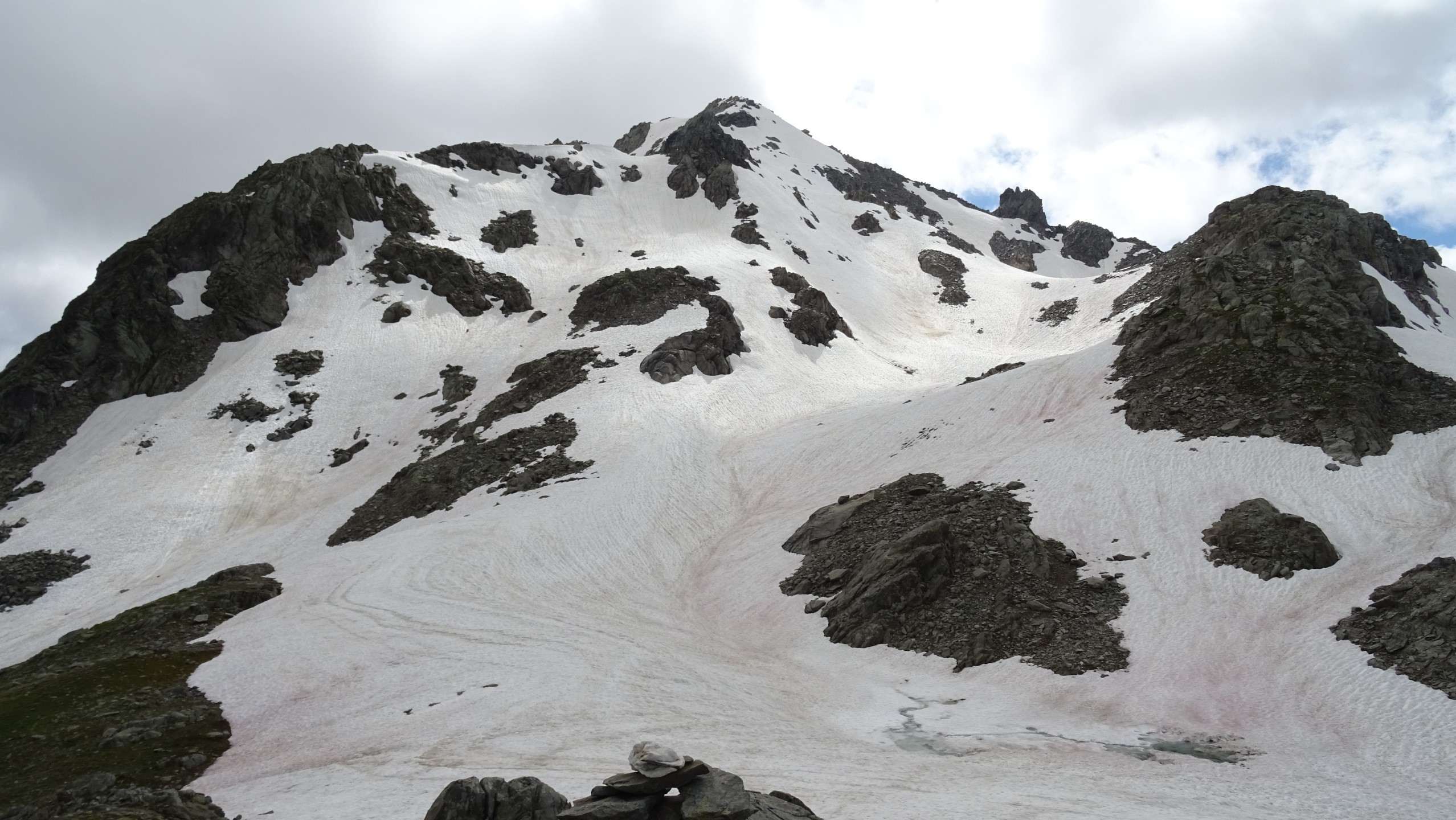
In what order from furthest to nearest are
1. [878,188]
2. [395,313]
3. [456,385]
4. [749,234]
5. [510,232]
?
[878,188]
[749,234]
[510,232]
[395,313]
[456,385]

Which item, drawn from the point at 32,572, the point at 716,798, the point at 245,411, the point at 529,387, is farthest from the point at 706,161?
the point at 716,798

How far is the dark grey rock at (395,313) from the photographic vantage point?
9125 cm

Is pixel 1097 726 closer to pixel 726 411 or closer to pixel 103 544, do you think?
pixel 726 411

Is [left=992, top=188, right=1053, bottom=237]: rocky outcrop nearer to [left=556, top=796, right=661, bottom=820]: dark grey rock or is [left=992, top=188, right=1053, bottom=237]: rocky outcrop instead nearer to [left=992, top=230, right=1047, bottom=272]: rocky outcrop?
[left=992, top=230, right=1047, bottom=272]: rocky outcrop

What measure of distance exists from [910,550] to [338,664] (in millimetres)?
25475

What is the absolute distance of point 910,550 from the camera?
114 feet

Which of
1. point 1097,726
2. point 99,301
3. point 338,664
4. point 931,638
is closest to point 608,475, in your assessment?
point 338,664

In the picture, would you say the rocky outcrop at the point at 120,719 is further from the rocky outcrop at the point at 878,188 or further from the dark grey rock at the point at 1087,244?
the dark grey rock at the point at 1087,244

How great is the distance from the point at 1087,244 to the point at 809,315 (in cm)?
10716

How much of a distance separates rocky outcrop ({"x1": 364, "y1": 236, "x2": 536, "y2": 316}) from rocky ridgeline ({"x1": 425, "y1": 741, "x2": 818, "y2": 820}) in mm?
86574

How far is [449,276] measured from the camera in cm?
9794

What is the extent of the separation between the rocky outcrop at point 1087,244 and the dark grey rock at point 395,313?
5434 inches

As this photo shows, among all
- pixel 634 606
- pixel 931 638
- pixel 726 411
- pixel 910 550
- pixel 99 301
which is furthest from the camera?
pixel 99 301

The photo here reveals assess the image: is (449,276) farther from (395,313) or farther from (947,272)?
Result: (947,272)
